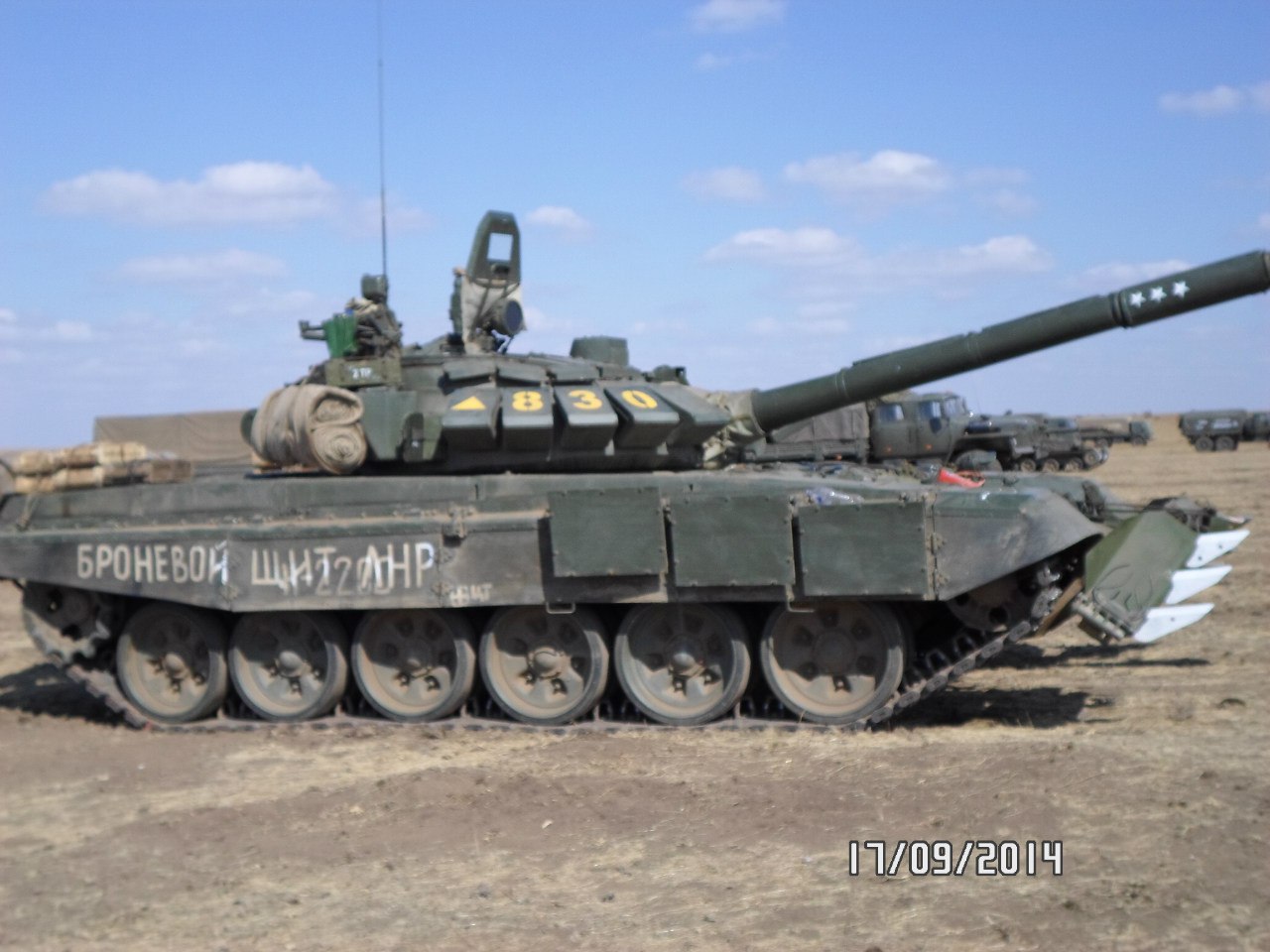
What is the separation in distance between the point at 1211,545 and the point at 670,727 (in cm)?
401

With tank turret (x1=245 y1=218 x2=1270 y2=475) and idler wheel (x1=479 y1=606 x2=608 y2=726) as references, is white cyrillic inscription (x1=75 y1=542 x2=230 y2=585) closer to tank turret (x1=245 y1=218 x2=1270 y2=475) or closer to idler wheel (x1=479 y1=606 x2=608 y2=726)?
tank turret (x1=245 y1=218 x2=1270 y2=475)

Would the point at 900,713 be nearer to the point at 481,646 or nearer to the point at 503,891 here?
the point at 481,646

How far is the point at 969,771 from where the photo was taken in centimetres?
848

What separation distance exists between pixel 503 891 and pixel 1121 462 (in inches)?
1747

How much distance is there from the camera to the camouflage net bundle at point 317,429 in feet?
35.6

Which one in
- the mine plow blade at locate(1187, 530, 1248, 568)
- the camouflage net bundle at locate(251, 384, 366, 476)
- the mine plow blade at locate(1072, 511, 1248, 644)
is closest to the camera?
the mine plow blade at locate(1072, 511, 1248, 644)

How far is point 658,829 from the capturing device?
304 inches

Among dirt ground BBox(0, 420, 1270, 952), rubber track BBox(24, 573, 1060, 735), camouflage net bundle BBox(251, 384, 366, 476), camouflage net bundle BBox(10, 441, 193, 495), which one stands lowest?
dirt ground BBox(0, 420, 1270, 952)

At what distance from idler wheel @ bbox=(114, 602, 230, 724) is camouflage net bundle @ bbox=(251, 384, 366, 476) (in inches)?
57.7

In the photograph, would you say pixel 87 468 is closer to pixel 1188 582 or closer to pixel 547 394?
pixel 547 394

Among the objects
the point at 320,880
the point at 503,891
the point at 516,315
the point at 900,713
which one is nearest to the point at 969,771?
the point at 900,713

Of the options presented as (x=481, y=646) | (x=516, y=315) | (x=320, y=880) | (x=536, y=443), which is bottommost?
(x=320, y=880)

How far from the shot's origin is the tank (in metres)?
9.66
